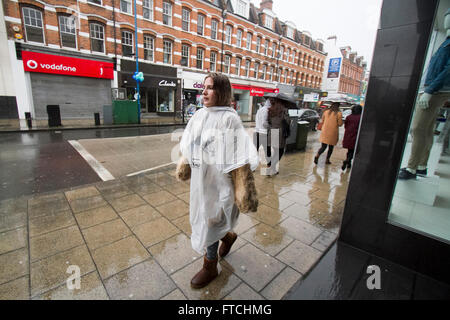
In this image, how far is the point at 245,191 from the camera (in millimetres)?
1919

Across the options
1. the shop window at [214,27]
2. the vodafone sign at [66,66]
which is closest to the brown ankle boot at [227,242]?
the vodafone sign at [66,66]

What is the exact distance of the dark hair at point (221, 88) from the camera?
198 cm

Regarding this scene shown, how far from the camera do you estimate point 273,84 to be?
99.3 ft

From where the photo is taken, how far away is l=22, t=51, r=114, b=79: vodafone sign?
13.5 metres

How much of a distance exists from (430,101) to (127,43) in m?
19.2

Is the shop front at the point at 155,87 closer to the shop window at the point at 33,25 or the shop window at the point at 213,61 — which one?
the shop window at the point at 213,61

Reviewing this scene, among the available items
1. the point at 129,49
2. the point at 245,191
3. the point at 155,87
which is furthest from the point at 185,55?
the point at 245,191

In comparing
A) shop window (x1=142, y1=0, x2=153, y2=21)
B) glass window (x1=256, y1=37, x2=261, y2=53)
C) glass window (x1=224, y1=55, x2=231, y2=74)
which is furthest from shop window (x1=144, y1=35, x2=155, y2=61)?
glass window (x1=256, y1=37, x2=261, y2=53)

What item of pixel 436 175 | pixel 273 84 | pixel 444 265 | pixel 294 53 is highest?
pixel 294 53

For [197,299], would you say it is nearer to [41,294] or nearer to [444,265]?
[41,294]

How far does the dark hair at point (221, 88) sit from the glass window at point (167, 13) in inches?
788

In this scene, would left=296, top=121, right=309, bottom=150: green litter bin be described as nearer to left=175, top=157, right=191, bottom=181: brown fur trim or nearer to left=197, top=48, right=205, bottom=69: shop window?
left=175, top=157, right=191, bottom=181: brown fur trim

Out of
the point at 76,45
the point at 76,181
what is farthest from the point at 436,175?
the point at 76,45
